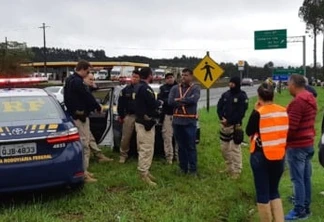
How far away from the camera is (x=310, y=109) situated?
18.2 feet

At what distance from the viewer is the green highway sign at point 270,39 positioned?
33.3 m

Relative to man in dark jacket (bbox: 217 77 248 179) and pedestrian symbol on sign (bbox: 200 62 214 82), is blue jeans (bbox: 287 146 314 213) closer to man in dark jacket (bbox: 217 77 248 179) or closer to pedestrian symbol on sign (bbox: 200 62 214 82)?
man in dark jacket (bbox: 217 77 248 179)

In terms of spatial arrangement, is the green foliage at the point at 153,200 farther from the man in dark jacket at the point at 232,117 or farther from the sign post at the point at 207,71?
the sign post at the point at 207,71

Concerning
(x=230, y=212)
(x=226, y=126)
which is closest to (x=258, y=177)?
(x=230, y=212)

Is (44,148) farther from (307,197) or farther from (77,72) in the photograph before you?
(307,197)

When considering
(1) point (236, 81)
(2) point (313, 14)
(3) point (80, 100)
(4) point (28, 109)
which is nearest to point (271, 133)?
(1) point (236, 81)

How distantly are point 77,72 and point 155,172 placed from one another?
208 cm

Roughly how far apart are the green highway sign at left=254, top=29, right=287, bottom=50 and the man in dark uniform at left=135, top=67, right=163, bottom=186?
2762cm

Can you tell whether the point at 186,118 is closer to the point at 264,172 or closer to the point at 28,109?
the point at 28,109

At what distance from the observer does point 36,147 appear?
564 cm

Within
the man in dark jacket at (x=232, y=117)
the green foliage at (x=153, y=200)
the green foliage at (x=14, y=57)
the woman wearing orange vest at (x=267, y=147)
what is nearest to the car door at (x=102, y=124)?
the green foliage at (x=153, y=200)

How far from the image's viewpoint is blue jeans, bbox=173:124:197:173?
7590 millimetres

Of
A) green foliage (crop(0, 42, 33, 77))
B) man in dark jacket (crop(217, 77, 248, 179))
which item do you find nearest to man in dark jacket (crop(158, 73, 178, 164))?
man in dark jacket (crop(217, 77, 248, 179))

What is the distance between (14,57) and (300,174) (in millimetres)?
52777
